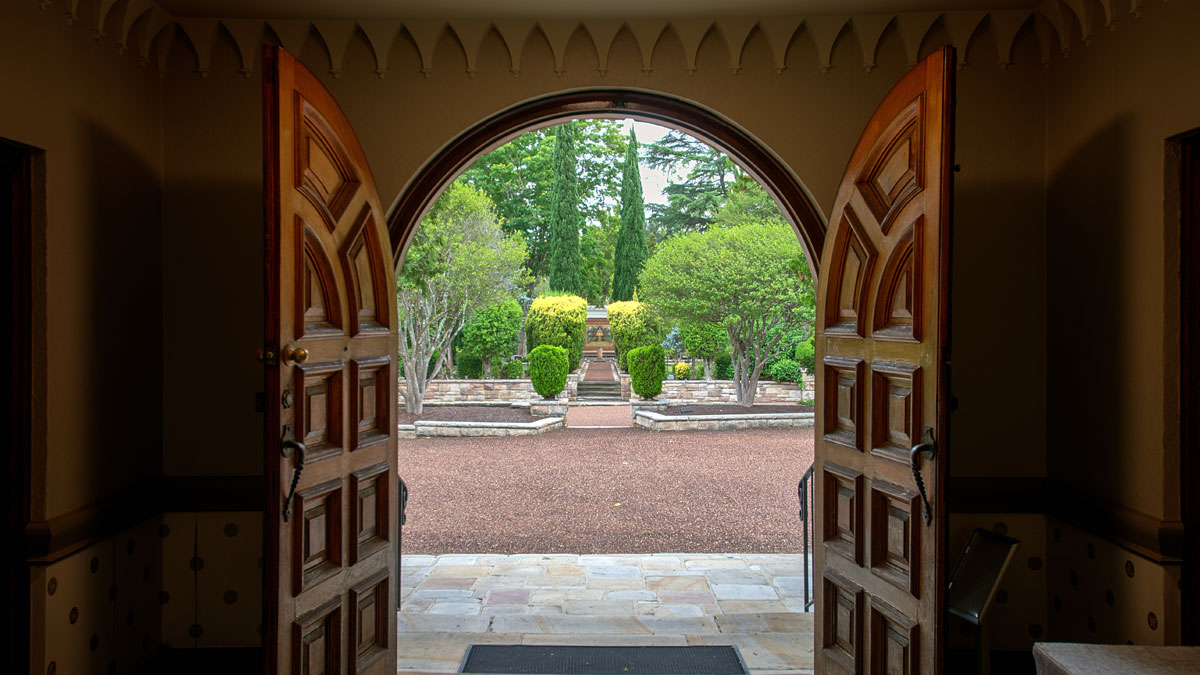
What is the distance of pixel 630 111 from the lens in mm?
3488

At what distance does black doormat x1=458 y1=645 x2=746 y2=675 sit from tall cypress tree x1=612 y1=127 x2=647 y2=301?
2072 centimetres

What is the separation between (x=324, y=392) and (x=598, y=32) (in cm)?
200

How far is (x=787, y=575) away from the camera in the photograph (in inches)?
190

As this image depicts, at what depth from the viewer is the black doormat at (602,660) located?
11.0 ft

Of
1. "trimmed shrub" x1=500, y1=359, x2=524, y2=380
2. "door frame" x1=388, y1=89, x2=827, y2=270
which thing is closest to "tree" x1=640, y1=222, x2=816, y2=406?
"trimmed shrub" x1=500, y1=359, x2=524, y2=380

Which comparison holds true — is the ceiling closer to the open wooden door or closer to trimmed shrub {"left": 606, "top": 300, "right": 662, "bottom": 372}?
the open wooden door

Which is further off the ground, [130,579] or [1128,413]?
[1128,413]

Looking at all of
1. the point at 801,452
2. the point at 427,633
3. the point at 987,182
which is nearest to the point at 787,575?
the point at 427,633

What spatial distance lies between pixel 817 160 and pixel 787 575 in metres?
2.86

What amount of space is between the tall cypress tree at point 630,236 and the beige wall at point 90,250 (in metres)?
21.2

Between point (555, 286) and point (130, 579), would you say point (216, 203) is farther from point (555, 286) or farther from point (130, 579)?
point (555, 286)

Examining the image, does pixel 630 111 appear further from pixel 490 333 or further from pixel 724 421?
pixel 490 333

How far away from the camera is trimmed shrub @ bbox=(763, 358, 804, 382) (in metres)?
16.0

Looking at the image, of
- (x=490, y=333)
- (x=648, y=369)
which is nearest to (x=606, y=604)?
(x=648, y=369)
